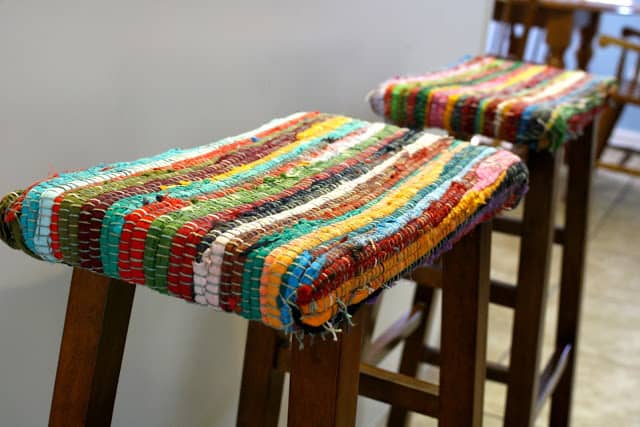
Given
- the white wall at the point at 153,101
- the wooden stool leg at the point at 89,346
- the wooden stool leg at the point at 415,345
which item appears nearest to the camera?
the wooden stool leg at the point at 89,346

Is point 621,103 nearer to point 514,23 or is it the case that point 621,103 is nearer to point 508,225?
point 514,23

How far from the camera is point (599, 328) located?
2.60 m

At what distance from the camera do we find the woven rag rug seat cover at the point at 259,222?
0.58 m

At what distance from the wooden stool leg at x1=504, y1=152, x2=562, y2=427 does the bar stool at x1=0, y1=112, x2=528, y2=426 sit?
37cm

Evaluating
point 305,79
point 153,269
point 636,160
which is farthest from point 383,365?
point 636,160

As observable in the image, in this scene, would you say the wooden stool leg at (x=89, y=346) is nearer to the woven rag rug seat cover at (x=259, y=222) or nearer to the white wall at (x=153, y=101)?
the woven rag rug seat cover at (x=259, y=222)

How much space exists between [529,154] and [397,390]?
437mm

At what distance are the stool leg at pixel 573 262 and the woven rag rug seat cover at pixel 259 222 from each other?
79 centimetres

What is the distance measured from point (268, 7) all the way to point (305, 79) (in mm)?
165

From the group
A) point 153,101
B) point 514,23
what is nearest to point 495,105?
point 153,101

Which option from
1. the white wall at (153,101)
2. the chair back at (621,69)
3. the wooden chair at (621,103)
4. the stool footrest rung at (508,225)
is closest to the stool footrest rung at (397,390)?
the white wall at (153,101)

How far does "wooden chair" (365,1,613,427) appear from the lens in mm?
1222

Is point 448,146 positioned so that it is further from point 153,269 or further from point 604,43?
point 604,43

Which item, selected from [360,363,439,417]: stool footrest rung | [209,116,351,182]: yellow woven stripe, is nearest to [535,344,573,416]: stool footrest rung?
[360,363,439,417]: stool footrest rung
